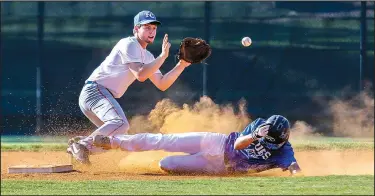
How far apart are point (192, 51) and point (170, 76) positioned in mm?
335

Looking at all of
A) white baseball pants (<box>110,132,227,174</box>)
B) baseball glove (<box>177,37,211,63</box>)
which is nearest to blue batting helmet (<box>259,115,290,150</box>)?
white baseball pants (<box>110,132,227,174</box>)

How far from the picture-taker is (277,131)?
24.6ft

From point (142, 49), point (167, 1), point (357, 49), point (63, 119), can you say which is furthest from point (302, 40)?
point (142, 49)

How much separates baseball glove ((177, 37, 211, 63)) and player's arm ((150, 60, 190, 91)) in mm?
61

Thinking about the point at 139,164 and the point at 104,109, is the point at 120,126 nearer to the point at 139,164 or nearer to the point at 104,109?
the point at 104,109

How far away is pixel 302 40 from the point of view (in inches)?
562

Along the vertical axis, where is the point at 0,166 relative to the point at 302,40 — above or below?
below

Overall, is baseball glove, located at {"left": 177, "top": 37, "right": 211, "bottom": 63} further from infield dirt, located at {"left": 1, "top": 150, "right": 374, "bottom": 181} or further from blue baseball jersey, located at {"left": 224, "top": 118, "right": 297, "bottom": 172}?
infield dirt, located at {"left": 1, "top": 150, "right": 374, "bottom": 181}

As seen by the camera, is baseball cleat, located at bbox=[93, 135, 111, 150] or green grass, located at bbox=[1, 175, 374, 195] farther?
baseball cleat, located at bbox=[93, 135, 111, 150]

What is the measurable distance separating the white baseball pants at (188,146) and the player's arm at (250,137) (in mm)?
242

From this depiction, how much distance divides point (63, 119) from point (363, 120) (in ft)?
14.7

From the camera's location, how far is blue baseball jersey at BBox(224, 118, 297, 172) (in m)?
7.80

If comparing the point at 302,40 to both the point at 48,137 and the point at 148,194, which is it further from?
the point at 148,194

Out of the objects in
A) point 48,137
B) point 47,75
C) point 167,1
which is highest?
point 167,1
